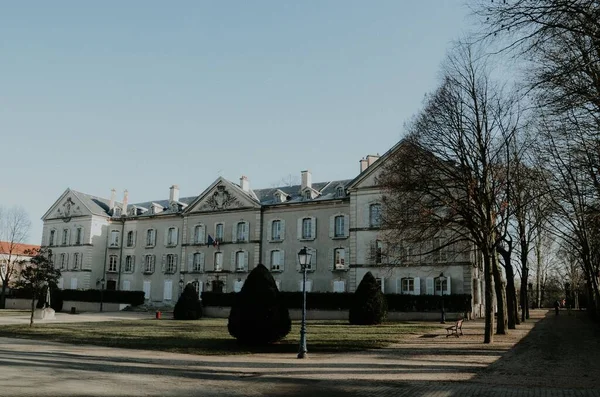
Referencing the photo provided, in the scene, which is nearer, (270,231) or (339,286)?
(339,286)

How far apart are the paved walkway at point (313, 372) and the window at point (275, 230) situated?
90.9 ft

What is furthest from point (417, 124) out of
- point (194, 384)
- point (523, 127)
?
point (194, 384)

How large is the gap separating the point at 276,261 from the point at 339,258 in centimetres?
618

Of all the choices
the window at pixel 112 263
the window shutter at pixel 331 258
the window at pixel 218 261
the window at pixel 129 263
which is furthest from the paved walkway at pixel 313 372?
the window at pixel 112 263

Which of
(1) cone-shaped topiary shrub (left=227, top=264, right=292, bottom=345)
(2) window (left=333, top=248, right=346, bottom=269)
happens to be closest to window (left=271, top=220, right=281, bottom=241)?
(2) window (left=333, top=248, right=346, bottom=269)

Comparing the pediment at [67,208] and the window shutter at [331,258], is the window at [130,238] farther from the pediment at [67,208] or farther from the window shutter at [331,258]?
the window shutter at [331,258]

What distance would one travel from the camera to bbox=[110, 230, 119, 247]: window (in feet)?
185

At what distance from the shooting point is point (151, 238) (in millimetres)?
53719

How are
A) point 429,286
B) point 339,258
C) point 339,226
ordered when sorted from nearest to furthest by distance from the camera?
1. point 429,286
2. point 339,258
3. point 339,226

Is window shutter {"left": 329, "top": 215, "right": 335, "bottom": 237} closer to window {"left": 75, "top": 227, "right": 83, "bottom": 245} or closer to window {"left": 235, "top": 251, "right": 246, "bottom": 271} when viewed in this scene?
window {"left": 235, "top": 251, "right": 246, "bottom": 271}

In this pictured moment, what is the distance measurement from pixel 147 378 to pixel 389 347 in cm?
996

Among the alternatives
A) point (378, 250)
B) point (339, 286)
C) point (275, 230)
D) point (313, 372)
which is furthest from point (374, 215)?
point (313, 372)

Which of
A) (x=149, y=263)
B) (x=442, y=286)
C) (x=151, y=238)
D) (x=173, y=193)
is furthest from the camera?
(x=173, y=193)

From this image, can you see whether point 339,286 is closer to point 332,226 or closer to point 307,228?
point 332,226
